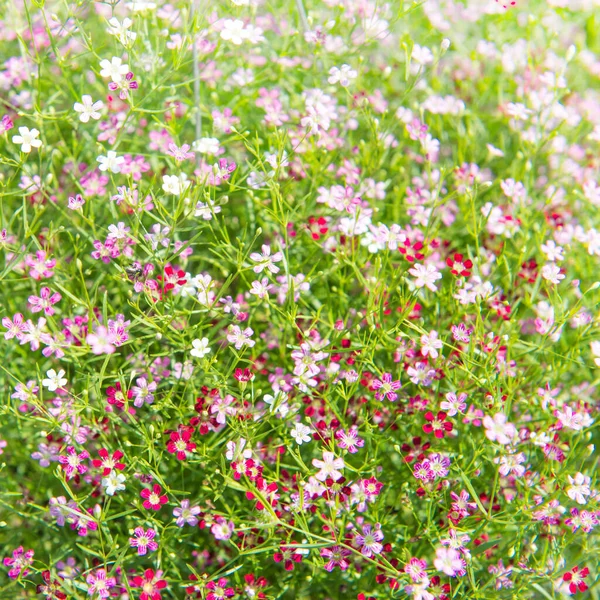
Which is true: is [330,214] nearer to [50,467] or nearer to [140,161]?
[140,161]

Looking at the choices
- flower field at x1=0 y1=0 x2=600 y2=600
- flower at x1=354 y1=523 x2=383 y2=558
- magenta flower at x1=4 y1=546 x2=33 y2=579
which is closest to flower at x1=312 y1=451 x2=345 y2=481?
flower field at x1=0 y1=0 x2=600 y2=600

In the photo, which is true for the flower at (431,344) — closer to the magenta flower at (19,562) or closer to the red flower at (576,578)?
the red flower at (576,578)

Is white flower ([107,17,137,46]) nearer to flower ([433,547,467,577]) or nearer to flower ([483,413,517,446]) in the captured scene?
flower ([483,413,517,446])

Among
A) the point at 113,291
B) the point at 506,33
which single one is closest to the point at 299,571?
the point at 113,291

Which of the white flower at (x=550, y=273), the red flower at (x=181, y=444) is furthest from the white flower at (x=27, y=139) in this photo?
the white flower at (x=550, y=273)

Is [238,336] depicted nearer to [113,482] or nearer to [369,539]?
[113,482]
